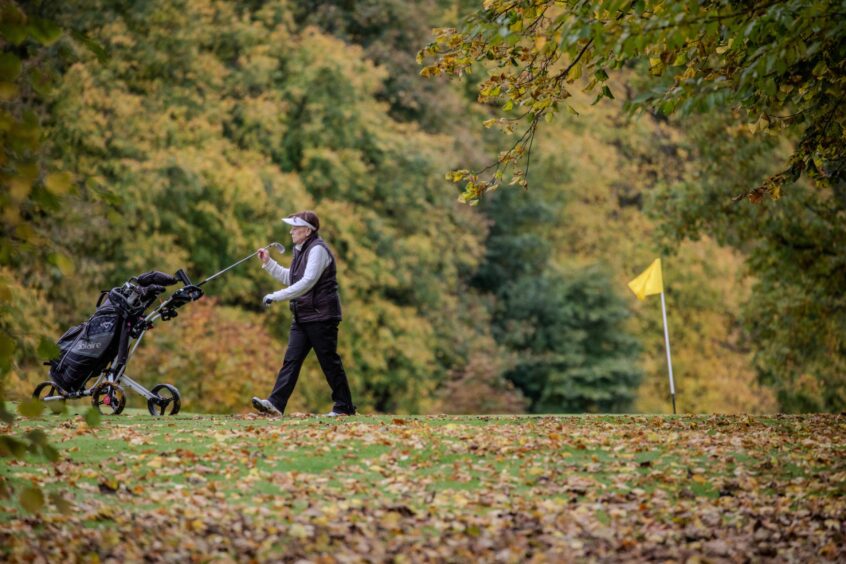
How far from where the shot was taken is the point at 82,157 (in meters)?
29.7

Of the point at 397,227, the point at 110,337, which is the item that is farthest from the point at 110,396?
the point at 397,227

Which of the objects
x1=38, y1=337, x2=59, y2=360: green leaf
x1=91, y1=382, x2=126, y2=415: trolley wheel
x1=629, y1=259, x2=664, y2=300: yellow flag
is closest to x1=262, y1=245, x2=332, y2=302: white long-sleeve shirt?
x1=91, y1=382, x2=126, y2=415: trolley wheel

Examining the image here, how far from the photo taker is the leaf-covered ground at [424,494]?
7.86 meters

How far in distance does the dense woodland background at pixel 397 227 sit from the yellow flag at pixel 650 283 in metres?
5.70

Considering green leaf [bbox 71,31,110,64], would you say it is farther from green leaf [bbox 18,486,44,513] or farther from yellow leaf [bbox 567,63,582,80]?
yellow leaf [bbox 567,63,582,80]

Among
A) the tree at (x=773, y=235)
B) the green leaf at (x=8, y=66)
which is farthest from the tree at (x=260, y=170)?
the green leaf at (x=8, y=66)

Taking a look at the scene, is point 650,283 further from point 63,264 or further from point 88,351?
point 63,264

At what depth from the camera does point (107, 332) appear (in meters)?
13.2

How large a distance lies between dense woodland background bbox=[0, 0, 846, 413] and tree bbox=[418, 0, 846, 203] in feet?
27.6

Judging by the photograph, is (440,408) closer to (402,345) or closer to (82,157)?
(402,345)

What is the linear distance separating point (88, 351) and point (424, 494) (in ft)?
18.0

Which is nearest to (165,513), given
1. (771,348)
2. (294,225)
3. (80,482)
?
(80,482)

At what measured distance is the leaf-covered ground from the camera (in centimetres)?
786

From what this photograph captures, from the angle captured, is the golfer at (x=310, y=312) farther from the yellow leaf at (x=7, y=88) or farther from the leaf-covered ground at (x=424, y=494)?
the yellow leaf at (x=7, y=88)
